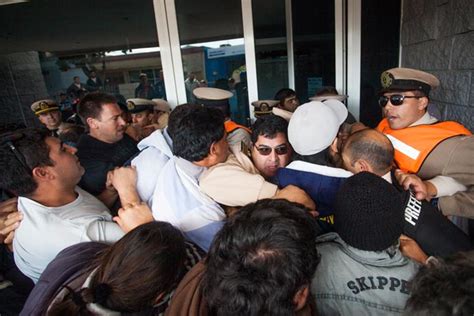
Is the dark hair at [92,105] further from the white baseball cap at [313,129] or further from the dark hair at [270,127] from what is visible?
the white baseball cap at [313,129]

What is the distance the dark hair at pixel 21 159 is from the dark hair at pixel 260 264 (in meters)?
1.04

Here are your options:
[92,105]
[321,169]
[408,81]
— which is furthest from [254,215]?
[92,105]

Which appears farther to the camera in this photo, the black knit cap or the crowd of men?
the black knit cap

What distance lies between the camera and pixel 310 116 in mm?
1303

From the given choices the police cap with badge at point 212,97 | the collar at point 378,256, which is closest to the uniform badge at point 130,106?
the police cap with badge at point 212,97

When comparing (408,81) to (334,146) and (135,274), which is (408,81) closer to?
(334,146)

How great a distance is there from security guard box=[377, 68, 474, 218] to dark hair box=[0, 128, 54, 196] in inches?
73.1

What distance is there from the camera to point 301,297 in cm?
78

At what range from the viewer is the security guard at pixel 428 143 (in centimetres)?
137

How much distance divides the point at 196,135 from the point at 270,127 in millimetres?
427

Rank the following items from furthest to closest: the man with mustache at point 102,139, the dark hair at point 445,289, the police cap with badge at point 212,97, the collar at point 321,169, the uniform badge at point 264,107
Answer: the uniform badge at point 264,107 → the police cap with badge at point 212,97 → the man with mustache at point 102,139 → the collar at point 321,169 → the dark hair at point 445,289

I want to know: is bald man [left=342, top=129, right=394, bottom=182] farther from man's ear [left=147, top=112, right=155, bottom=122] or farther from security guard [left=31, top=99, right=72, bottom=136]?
security guard [left=31, top=99, right=72, bottom=136]

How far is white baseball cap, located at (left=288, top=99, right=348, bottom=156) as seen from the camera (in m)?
1.26

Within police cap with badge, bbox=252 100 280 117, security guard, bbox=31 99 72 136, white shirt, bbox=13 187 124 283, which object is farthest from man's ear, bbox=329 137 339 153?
security guard, bbox=31 99 72 136
